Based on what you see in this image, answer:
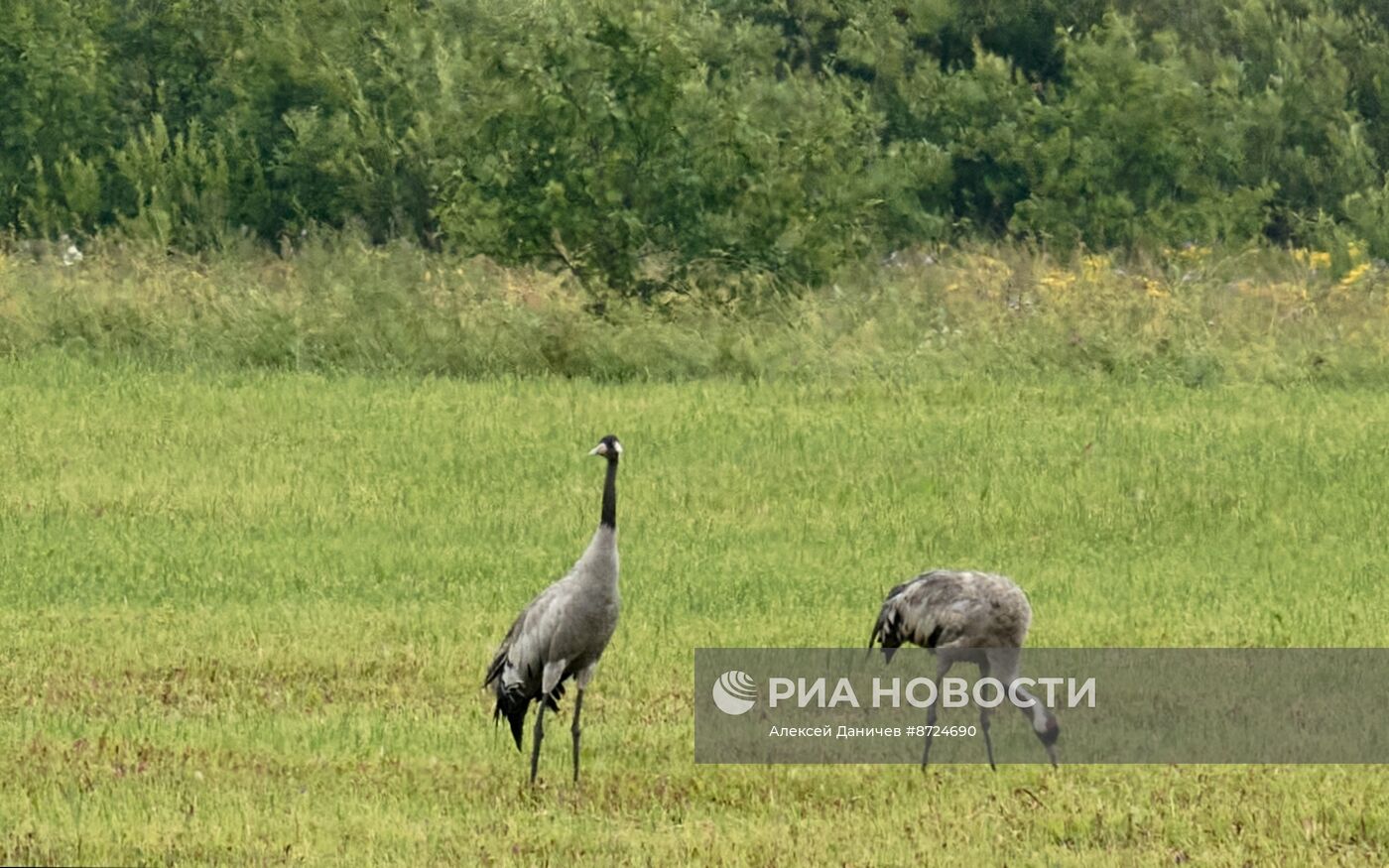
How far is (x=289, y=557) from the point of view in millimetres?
16625

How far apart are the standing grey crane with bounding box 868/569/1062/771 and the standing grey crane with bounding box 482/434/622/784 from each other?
4.55ft

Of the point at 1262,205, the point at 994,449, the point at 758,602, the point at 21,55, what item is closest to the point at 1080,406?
the point at 994,449

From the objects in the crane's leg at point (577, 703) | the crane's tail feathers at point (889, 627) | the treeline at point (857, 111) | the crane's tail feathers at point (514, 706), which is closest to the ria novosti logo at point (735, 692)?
the crane's tail feathers at point (889, 627)

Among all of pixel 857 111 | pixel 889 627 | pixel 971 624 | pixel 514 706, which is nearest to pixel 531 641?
pixel 514 706

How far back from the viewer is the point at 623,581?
15844 millimetres

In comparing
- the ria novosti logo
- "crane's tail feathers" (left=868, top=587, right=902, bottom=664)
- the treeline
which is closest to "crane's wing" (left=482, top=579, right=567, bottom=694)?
"crane's tail feathers" (left=868, top=587, right=902, bottom=664)

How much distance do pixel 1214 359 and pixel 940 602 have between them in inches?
635

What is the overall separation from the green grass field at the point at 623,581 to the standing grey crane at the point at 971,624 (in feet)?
1.13

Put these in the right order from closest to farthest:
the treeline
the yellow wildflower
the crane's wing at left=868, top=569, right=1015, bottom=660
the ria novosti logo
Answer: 1. the crane's wing at left=868, top=569, right=1015, bottom=660
2. the ria novosti logo
3. the yellow wildflower
4. the treeline

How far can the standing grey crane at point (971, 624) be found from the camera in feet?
34.1

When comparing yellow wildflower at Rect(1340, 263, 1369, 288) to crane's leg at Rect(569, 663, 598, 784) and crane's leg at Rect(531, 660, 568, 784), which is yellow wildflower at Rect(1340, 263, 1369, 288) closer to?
crane's leg at Rect(569, 663, 598, 784)

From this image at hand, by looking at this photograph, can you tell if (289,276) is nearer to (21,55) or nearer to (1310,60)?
(21,55)

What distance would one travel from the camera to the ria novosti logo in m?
12.1

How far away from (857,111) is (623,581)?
27255 millimetres
